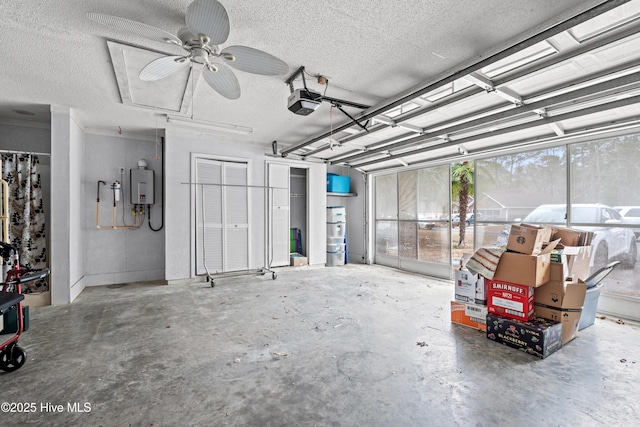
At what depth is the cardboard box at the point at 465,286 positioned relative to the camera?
3.42 m

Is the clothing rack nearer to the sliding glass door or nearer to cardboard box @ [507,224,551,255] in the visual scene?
the sliding glass door

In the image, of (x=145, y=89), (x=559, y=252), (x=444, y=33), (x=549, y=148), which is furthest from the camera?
(x=549, y=148)

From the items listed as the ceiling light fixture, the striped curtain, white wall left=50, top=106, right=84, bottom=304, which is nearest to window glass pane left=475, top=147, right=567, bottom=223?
the ceiling light fixture

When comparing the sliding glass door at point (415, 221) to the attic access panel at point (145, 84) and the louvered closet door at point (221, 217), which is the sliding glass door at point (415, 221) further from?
the attic access panel at point (145, 84)

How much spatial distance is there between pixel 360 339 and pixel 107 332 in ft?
9.04

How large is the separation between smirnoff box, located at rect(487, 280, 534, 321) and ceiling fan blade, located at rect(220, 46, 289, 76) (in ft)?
9.87

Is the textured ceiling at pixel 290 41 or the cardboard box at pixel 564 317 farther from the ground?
the textured ceiling at pixel 290 41

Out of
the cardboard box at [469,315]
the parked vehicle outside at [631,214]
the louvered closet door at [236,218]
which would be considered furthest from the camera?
the louvered closet door at [236,218]

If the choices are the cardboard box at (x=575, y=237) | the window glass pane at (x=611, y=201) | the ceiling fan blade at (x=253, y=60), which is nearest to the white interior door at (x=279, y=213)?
the ceiling fan blade at (x=253, y=60)

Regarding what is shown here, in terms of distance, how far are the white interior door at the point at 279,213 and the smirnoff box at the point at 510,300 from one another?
4.28m

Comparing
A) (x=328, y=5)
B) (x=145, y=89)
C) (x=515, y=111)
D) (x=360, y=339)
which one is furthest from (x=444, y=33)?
(x=145, y=89)

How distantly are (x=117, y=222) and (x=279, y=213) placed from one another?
3047 millimetres

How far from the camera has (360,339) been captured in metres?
3.06

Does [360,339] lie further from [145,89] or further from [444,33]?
[145,89]
